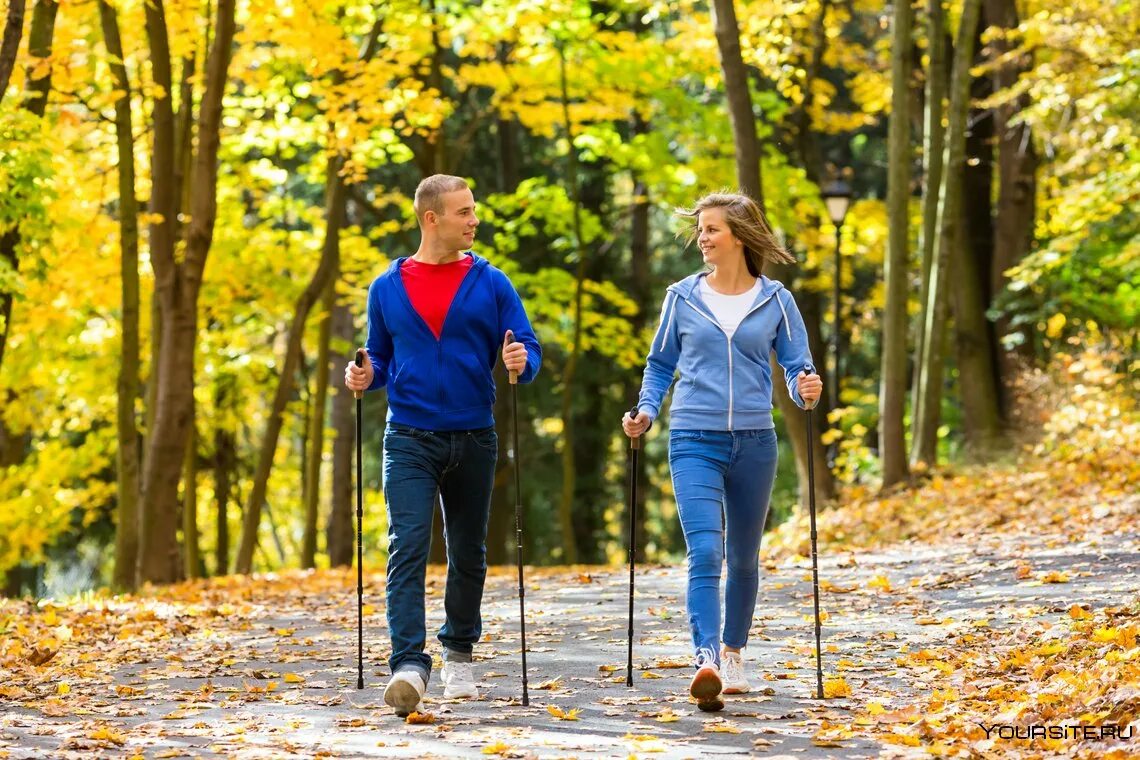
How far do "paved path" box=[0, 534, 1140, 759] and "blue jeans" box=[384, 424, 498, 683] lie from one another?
1.09 ft

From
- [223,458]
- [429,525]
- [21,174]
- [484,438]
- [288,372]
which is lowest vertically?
[429,525]

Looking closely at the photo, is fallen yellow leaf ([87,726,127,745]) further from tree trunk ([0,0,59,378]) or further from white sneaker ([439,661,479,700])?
tree trunk ([0,0,59,378])

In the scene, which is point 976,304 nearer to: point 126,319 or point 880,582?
point 880,582

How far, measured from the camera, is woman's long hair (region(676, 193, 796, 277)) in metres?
6.57

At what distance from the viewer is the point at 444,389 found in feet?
21.1

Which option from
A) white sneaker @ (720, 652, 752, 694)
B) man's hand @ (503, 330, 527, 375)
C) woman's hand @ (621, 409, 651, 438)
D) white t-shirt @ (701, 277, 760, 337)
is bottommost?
white sneaker @ (720, 652, 752, 694)

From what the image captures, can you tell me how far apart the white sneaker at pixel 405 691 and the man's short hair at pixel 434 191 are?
1.98m

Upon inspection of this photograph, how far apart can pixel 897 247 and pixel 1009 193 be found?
556cm

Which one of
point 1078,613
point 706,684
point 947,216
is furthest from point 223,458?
point 706,684

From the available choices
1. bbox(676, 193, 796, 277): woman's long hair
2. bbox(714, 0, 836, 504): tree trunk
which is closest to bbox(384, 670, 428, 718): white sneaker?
bbox(676, 193, 796, 277): woman's long hair

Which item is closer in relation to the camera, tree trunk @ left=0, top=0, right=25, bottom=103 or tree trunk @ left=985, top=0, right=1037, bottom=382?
tree trunk @ left=0, top=0, right=25, bottom=103

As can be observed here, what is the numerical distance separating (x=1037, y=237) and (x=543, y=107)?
8431 millimetres

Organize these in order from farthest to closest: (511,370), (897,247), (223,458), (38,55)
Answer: (223,458) → (897,247) → (38,55) → (511,370)

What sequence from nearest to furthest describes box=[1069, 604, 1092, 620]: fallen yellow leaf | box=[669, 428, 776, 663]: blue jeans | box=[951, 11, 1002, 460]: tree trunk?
box=[669, 428, 776, 663]: blue jeans → box=[1069, 604, 1092, 620]: fallen yellow leaf → box=[951, 11, 1002, 460]: tree trunk
